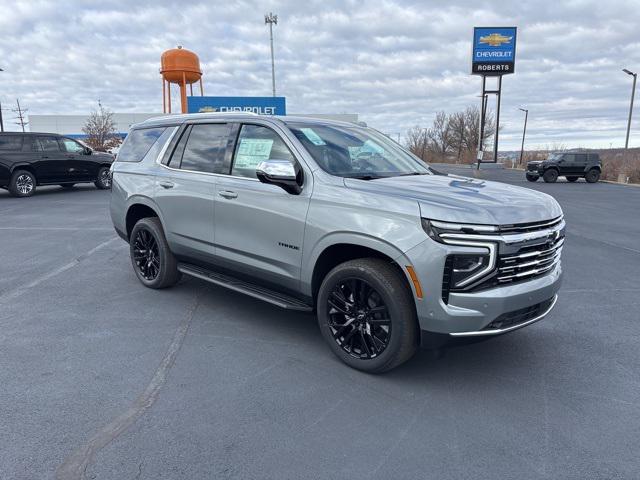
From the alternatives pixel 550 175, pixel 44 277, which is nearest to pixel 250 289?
pixel 44 277

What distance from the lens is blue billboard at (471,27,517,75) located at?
41.1 metres

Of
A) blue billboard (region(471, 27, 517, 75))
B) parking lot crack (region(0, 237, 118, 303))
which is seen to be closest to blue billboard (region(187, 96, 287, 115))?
blue billboard (region(471, 27, 517, 75))

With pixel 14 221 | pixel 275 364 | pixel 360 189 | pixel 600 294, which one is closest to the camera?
pixel 360 189

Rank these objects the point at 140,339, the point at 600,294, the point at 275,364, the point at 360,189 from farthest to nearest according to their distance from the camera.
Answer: the point at 600,294
the point at 140,339
the point at 275,364
the point at 360,189

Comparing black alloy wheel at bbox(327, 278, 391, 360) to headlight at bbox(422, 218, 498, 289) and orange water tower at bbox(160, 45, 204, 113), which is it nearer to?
headlight at bbox(422, 218, 498, 289)

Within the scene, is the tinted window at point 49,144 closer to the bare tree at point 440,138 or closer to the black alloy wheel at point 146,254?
the black alloy wheel at point 146,254

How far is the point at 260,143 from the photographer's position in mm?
4246

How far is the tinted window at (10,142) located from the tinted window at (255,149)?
1376 centimetres

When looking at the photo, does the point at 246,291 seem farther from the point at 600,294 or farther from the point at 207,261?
the point at 600,294

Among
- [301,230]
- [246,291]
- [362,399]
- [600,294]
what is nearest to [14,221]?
[246,291]

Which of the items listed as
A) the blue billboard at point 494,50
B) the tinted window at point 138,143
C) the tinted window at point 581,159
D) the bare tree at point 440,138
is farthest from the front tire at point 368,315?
the bare tree at point 440,138

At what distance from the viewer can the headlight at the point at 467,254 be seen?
9.76 feet

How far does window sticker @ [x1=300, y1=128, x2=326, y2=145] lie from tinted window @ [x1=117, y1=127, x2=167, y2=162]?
2.01 meters

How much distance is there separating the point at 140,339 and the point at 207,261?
96 centimetres
